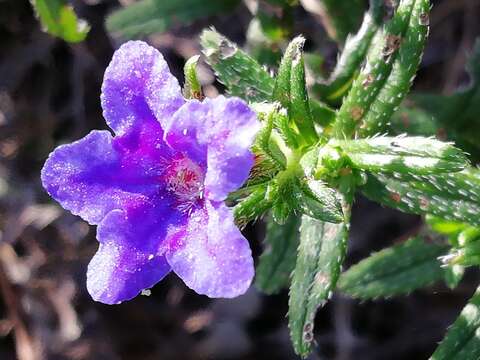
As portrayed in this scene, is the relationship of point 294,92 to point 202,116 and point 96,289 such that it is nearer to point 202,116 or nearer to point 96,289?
point 202,116

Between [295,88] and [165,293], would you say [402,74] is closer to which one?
[295,88]

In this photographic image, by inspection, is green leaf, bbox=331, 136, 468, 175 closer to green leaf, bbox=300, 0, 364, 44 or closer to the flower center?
the flower center

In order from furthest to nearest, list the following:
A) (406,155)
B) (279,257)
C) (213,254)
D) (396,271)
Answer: (279,257)
(396,271)
(406,155)
(213,254)

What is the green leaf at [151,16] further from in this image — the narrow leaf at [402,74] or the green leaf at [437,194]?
the green leaf at [437,194]

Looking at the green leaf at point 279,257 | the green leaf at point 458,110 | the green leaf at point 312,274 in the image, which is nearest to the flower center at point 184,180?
the green leaf at point 312,274

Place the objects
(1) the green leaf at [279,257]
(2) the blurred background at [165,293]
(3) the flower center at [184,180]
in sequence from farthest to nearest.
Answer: (2) the blurred background at [165,293], (1) the green leaf at [279,257], (3) the flower center at [184,180]

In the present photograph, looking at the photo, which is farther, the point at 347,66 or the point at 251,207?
the point at 347,66

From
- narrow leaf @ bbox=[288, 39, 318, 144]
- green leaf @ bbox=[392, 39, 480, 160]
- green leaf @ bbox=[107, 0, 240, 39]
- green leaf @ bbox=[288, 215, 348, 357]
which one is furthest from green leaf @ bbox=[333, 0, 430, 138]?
green leaf @ bbox=[107, 0, 240, 39]

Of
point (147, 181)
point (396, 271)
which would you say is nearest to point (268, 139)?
point (147, 181)
